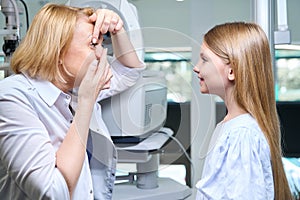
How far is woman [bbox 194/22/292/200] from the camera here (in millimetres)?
995

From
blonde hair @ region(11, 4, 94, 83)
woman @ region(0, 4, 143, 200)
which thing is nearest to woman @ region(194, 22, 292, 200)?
woman @ region(0, 4, 143, 200)

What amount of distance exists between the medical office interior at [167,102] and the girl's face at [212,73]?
0.02 m

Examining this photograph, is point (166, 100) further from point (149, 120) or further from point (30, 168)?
point (30, 168)

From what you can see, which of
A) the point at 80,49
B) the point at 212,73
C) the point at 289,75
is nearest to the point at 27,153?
the point at 80,49

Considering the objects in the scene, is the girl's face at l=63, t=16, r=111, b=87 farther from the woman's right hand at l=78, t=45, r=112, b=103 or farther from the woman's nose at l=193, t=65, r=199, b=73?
the woman's nose at l=193, t=65, r=199, b=73

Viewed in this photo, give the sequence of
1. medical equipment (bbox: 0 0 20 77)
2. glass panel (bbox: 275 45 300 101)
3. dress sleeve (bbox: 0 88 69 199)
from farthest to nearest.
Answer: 1. glass panel (bbox: 275 45 300 101)
2. medical equipment (bbox: 0 0 20 77)
3. dress sleeve (bbox: 0 88 69 199)

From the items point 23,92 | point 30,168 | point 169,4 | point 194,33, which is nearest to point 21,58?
point 23,92

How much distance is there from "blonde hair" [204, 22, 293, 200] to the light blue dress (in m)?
0.04

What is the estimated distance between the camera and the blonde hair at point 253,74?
3.50 ft

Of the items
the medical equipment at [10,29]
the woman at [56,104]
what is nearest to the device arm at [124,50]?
the woman at [56,104]

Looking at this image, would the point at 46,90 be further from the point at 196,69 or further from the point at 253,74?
the point at 253,74

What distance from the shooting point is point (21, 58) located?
0.98m

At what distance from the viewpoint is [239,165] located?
0.99 m

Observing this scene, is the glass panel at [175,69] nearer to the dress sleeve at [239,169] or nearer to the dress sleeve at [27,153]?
the dress sleeve at [239,169]
